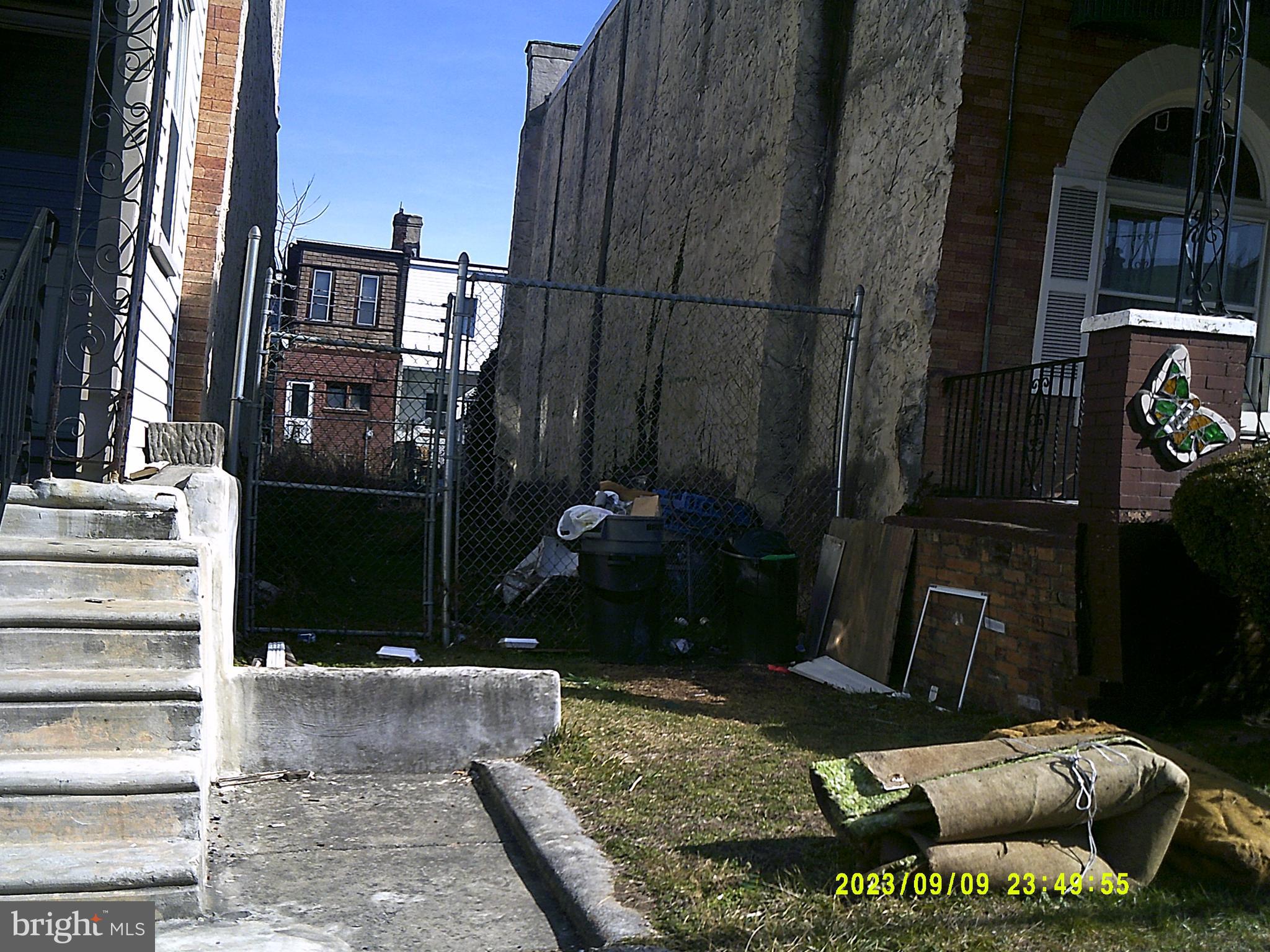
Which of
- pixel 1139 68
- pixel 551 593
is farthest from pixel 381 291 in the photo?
pixel 1139 68

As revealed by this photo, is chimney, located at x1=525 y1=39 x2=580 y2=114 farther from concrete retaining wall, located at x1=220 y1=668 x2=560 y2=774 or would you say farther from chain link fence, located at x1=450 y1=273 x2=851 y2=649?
concrete retaining wall, located at x1=220 y1=668 x2=560 y2=774

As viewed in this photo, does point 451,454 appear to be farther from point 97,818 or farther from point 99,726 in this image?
point 97,818

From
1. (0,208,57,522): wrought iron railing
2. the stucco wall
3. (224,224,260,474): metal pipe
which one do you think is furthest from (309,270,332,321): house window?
(0,208,57,522): wrought iron railing

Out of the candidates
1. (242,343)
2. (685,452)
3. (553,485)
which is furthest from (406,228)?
(242,343)

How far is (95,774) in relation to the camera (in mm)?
3328

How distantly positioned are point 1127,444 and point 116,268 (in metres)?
5.09

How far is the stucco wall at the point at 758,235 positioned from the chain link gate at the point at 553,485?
0.18ft

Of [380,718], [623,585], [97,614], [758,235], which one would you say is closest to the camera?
[97,614]

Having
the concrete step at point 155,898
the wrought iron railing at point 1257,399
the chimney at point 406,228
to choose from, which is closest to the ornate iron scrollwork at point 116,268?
the concrete step at point 155,898

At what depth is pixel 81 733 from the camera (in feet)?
11.5

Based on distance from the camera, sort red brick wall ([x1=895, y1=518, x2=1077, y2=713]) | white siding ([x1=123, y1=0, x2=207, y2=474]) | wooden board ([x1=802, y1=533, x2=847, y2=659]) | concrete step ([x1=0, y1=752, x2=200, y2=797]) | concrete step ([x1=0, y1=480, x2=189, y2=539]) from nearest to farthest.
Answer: concrete step ([x1=0, y1=752, x2=200, y2=797])
concrete step ([x1=0, y1=480, x2=189, y2=539])
white siding ([x1=123, y1=0, x2=207, y2=474])
red brick wall ([x1=895, y1=518, x2=1077, y2=713])
wooden board ([x1=802, y1=533, x2=847, y2=659])

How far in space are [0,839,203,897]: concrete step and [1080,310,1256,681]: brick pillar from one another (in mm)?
4433

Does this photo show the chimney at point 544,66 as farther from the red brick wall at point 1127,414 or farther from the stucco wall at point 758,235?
the red brick wall at point 1127,414

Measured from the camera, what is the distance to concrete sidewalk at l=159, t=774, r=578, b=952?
3.15 meters
